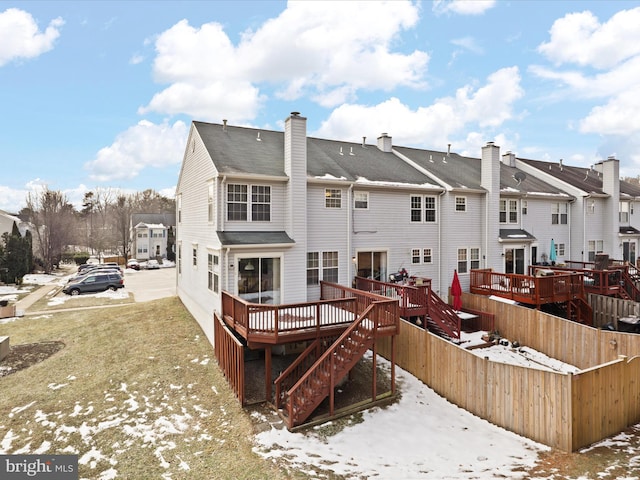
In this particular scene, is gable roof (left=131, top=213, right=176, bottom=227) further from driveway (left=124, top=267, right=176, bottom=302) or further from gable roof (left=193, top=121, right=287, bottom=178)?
gable roof (left=193, top=121, right=287, bottom=178)

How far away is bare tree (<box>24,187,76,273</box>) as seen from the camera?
40531mm

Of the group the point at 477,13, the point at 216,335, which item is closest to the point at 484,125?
the point at 477,13

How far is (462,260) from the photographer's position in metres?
19.0

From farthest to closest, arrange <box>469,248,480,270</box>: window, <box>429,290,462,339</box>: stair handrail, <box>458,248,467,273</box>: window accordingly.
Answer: <box>469,248,480,270</box>: window
<box>458,248,467,273</box>: window
<box>429,290,462,339</box>: stair handrail

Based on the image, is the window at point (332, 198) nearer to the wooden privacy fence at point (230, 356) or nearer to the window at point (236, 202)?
the window at point (236, 202)

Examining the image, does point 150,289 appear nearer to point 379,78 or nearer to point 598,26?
point 379,78

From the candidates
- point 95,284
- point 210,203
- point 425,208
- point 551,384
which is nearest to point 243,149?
point 210,203

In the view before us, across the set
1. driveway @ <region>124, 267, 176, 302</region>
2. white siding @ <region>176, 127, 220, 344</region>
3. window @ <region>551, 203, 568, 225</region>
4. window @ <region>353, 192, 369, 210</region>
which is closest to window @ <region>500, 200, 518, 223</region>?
window @ <region>551, 203, 568, 225</region>

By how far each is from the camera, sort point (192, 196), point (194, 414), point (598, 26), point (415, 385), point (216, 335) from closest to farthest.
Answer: point (194, 414) < point (415, 385) < point (216, 335) < point (598, 26) < point (192, 196)

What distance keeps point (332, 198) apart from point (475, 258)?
9.33 m

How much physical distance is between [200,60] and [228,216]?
9189 mm

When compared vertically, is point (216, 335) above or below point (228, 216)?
below

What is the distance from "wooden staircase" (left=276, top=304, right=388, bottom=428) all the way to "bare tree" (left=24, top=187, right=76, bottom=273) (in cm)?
4251

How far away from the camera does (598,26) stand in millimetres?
16297
